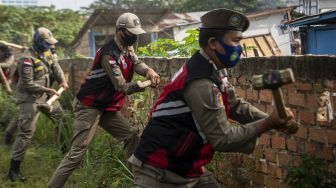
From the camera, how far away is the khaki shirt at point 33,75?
549cm

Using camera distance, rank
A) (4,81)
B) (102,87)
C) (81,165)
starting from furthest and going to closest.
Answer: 1. (4,81)
2. (81,165)
3. (102,87)

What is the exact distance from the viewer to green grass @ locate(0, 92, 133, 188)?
484 centimetres

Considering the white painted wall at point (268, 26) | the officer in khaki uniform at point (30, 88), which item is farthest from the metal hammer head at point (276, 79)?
the white painted wall at point (268, 26)

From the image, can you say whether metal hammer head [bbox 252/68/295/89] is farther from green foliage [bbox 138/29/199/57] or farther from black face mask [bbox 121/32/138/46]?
green foliage [bbox 138/29/199/57]

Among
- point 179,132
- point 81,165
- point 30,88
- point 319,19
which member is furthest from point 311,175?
point 319,19

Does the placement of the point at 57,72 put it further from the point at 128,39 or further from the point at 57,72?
the point at 128,39

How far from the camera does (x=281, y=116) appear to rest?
212 cm

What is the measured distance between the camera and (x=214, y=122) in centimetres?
Result: 224

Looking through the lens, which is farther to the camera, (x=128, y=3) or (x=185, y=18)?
(x=128, y=3)

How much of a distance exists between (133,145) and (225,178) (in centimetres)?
121

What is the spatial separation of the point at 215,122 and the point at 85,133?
251cm

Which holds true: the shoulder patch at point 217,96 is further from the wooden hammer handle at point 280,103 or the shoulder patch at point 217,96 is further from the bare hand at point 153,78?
the bare hand at point 153,78

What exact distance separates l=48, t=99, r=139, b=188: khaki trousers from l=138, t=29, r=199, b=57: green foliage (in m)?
1.07

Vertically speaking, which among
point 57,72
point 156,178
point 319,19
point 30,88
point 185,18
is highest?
point 185,18
